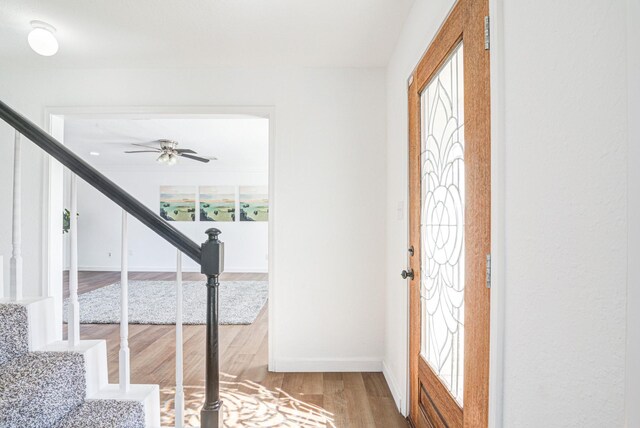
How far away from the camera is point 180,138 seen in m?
5.00

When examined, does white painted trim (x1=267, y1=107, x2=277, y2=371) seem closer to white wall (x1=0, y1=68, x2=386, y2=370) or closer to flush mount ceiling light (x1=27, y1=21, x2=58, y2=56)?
white wall (x1=0, y1=68, x2=386, y2=370)

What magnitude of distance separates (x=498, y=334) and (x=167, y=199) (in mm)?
7588

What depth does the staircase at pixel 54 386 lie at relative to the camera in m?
1.12

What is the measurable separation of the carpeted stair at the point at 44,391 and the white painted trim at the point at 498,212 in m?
1.29

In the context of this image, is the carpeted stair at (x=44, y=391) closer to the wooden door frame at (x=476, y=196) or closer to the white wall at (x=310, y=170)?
the wooden door frame at (x=476, y=196)

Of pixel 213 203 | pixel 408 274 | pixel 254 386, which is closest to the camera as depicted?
pixel 408 274

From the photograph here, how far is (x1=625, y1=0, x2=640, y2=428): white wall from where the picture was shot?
0.52 m

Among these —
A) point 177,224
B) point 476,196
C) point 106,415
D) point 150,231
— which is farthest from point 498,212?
point 150,231

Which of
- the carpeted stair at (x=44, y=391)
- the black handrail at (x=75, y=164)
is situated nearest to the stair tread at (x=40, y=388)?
the carpeted stair at (x=44, y=391)

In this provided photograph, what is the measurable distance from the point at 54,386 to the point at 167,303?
3.74 meters

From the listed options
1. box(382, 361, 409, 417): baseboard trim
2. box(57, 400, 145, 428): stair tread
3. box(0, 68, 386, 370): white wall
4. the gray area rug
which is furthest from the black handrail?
the gray area rug

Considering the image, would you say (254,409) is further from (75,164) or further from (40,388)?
(75,164)

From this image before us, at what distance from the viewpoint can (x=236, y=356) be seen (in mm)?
2943

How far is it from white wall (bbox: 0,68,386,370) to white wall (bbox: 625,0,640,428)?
7.10 feet
